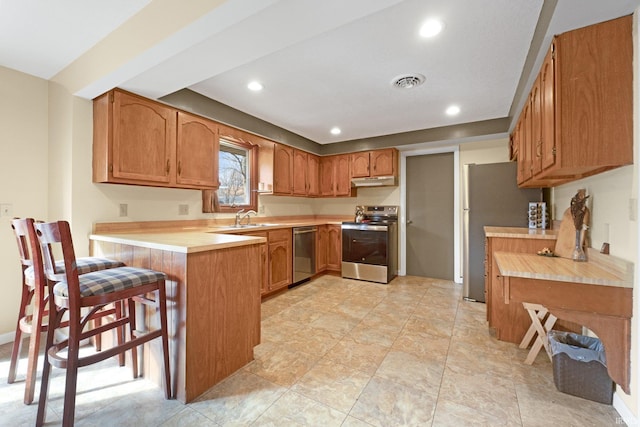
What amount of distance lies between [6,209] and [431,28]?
3.52 m

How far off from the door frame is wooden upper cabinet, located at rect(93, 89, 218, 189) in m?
3.01

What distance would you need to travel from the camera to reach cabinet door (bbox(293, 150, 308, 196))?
14.3 ft

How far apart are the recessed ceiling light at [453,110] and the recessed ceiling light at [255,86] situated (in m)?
2.16

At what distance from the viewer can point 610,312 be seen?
139 centimetres

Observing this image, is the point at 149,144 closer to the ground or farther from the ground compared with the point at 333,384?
farther from the ground

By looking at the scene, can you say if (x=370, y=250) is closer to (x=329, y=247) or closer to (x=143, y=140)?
(x=329, y=247)

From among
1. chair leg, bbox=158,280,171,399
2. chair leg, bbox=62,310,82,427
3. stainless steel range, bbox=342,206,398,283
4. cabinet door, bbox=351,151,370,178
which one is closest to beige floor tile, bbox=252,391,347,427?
chair leg, bbox=158,280,171,399

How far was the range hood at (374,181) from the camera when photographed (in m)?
4.34

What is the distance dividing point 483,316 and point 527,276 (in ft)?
5.07

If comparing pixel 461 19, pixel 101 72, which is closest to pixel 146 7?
pixel 101 72

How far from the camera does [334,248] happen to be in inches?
179

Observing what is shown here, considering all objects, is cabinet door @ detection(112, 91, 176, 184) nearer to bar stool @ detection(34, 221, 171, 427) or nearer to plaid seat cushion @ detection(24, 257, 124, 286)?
plaid seat cushion @ detection(24, 257, 124, 286)

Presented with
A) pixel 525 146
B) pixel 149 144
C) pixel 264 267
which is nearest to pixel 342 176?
pixel 264 267

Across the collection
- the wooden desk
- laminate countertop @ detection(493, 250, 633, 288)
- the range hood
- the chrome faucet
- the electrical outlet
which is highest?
the range hood
